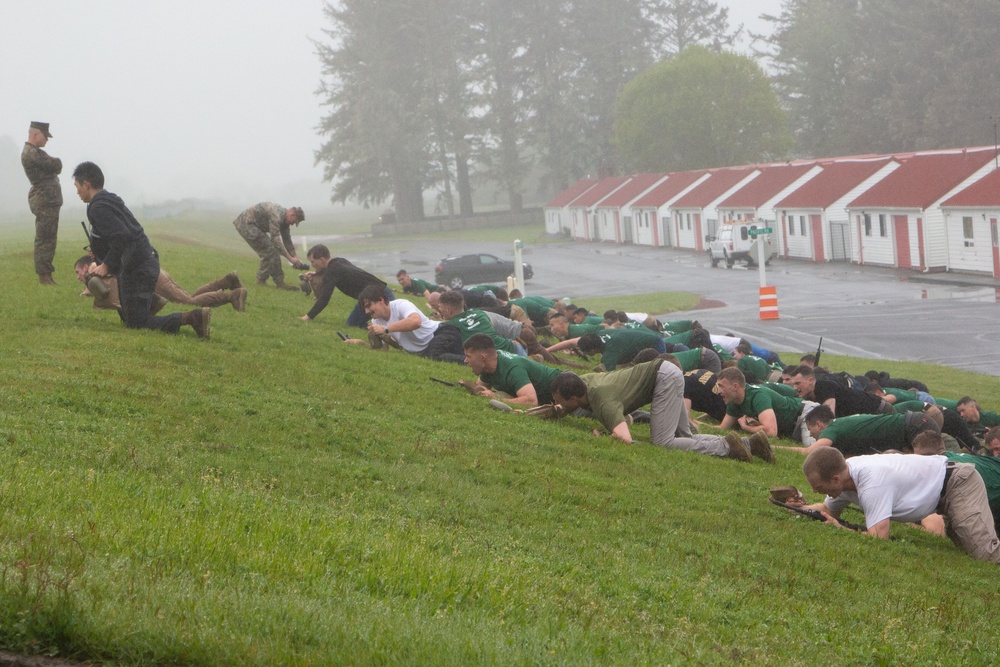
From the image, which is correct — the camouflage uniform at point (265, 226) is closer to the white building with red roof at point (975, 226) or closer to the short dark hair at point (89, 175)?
the short dark hair at point (89, 175)

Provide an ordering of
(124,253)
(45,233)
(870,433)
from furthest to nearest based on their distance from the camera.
A: 1. (45,233)
2. (124,253)
3. (870,433)

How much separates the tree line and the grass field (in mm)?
87032

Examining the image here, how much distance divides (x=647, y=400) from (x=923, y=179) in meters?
47.2

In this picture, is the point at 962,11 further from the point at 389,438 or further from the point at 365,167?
the point at 389,438

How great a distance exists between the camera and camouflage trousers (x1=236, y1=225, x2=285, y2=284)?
853 inches

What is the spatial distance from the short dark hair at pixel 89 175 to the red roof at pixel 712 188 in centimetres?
6309

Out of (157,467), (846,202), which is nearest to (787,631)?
(157,467)

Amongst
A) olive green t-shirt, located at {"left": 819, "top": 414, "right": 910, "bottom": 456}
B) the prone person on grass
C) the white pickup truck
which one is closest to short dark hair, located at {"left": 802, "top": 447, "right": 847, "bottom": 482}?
olive green t-shirt, located at {"left": 819, "top": 414, "right": 910, "bottom": 456}

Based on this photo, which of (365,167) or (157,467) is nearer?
(157,467)

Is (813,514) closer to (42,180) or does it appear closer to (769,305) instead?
(42,180)

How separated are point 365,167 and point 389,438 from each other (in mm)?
102265

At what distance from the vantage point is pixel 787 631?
637 centimetres

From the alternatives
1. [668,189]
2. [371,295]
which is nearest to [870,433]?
[371,295]

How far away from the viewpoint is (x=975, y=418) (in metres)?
15.0
